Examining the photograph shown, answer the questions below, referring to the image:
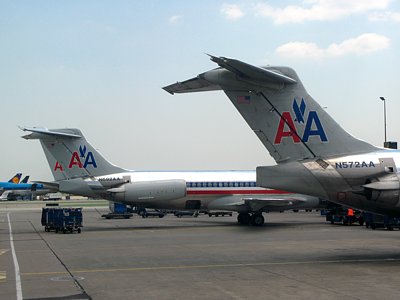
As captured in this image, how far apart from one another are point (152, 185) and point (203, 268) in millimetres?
19650

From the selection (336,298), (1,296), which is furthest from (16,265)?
(336,298)

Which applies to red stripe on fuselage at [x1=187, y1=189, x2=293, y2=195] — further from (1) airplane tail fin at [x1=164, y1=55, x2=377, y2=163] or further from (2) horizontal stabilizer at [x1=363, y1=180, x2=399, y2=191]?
(2) horizontal stabilizer at [x1=363, y1=180, x2=399, y2=191]

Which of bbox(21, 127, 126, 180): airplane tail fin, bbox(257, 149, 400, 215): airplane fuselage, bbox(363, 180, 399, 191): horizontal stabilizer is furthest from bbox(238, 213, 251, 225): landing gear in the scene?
bbox(363, 180, 399, 191): horizontal stabilizer

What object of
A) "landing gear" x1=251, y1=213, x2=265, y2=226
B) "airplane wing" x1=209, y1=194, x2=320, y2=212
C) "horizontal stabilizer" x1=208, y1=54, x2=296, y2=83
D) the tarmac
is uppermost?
"horizontal stabilizer" x1=208, y1=54, x2=296, y2=83

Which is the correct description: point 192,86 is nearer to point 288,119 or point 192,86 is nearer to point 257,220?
point 288,119

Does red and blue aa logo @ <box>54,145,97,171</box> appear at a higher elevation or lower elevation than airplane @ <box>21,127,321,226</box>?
higher

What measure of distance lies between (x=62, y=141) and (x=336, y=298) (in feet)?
90.7

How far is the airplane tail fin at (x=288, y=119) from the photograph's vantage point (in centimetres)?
1659

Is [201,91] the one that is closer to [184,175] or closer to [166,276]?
[166,276]

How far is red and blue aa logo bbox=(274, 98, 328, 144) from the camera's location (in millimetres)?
16625

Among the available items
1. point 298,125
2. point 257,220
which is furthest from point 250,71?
point 257,220

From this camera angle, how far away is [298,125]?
16.7 metres

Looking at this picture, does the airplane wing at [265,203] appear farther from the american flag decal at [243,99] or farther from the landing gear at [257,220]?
the american flag decal at [243,99]

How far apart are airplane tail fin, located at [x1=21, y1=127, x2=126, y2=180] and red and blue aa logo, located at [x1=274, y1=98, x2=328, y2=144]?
70.3 ft
